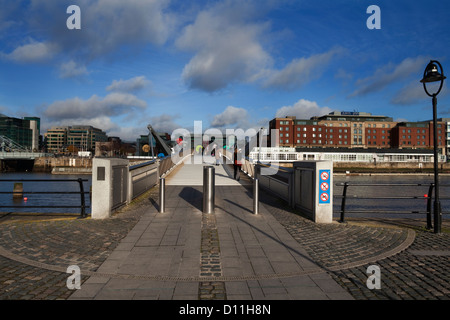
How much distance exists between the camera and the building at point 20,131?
162 meters

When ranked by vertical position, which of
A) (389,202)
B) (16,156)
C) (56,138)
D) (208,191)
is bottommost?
(389,202)

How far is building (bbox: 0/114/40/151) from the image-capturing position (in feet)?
530

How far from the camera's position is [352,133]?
121000mm

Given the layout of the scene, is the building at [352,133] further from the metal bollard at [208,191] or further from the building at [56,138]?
the building at [56,138]

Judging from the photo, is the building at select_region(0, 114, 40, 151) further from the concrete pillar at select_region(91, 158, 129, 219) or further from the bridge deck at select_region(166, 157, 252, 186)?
the concrete pillar at select_region(91, 158, 129, 219)

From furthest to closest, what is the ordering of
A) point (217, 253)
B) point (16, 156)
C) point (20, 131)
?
point (20, 131)
point (16, 156)
point (217, 253)

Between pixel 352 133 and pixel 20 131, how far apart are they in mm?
175759

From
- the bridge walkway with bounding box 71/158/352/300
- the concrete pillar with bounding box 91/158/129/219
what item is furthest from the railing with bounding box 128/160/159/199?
the bridge walkway with bounding box 71/158/352/300

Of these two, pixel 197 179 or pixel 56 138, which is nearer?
pixel 197 179

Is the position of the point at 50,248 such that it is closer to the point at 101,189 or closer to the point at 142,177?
the point at 101,189

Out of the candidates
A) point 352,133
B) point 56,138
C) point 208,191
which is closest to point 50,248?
point 208,191

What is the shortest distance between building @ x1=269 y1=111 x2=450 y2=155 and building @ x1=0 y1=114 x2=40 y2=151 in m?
131

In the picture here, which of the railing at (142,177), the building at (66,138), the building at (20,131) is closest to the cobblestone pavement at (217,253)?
the railing at (142,177)
